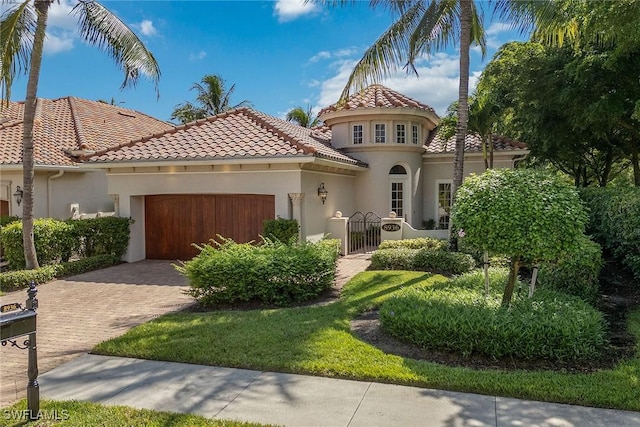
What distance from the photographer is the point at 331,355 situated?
6.07m

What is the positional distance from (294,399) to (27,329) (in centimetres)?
288

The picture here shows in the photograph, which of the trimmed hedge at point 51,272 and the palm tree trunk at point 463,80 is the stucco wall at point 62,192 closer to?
the trimmed hedge at point 51,272

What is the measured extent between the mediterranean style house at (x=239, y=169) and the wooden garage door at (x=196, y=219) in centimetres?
3

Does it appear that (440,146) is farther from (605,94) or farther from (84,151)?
(84,151)

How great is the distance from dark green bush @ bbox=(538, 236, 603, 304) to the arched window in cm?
1013

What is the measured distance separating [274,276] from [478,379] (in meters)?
4.76

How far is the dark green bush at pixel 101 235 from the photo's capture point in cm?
1338

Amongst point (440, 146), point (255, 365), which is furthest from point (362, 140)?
point (255, 365)

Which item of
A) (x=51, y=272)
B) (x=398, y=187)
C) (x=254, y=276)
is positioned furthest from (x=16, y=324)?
(x=398, y=187)

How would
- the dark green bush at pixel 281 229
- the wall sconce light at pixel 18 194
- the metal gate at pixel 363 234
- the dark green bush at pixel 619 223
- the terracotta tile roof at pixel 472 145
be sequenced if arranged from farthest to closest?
the terracotta tile roof at pixel 472 145 → the metal gate at pixel 363 234 → the wall sconce light at pixel 18 194 → the dark green bush at pixel 281 229 → the dark green bush at pixel 619 223

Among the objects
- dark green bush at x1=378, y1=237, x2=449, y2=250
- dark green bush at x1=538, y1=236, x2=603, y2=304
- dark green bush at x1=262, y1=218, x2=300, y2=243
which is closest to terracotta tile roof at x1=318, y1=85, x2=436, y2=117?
dark green bush at x1=378, y1=237, x2=449, y2=250

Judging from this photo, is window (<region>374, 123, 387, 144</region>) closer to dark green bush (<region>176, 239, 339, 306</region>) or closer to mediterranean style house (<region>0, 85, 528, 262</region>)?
mediterranean style house (<region>0, 85, 528, 262</region>)

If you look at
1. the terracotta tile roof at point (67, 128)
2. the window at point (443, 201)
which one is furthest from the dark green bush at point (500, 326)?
the terracotta tile roof at point (67, 128)

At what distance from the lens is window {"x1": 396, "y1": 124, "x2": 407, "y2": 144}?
1872cm
